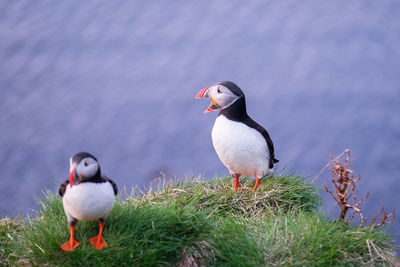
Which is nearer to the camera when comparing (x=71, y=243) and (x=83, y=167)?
(x=83, y=167)

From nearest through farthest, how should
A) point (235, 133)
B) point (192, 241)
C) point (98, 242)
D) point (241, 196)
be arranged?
point (98, 242)
point (192, 241)
point (235, 133)
point (241, 196)

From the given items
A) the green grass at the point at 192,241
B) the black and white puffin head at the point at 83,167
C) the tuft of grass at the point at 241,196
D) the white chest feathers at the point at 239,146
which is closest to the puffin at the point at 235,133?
the white chest feathers at the point at 239,146

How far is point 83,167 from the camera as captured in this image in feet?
10.00

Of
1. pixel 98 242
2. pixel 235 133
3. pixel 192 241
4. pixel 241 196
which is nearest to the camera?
pixel 98 242

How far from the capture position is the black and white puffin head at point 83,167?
304 cm

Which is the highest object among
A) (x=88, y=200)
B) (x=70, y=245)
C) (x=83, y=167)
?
(x=83, y=167)

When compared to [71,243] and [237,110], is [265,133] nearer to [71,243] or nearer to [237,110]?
[237,110]

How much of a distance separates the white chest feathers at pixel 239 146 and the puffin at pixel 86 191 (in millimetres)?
1441

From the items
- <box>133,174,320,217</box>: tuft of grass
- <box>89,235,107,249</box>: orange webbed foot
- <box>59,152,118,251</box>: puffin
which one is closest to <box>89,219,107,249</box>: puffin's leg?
<box>89,235,107,249</box>: orange webbed foot

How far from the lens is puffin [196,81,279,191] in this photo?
4414 mm

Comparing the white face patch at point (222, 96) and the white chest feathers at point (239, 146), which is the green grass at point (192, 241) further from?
the white face patch at point (222, 96)

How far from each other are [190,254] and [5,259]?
137cm

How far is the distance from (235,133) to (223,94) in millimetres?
337

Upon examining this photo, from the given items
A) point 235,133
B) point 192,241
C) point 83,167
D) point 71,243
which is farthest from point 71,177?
point 235,133
